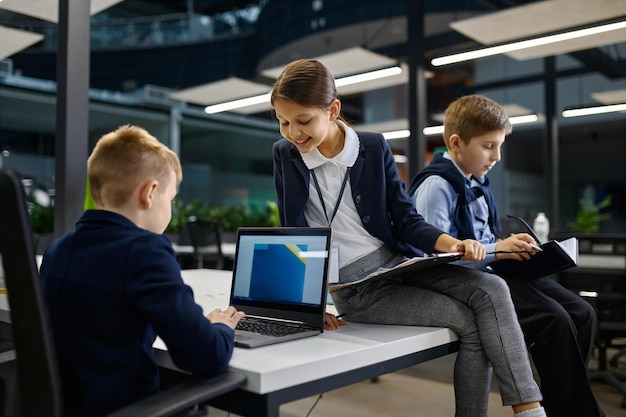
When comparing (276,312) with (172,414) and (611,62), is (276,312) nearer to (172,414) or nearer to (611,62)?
(172,414)

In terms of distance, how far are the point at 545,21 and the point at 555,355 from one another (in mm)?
2857

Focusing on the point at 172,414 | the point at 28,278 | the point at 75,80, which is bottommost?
the point at 172,414

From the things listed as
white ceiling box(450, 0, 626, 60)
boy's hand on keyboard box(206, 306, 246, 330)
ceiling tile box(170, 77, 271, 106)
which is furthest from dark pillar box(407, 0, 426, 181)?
boy's hand on keyboard box(206, 306, 246, 330)

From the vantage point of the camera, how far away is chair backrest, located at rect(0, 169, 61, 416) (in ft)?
2.90

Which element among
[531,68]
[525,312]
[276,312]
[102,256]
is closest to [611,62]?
[531,68]

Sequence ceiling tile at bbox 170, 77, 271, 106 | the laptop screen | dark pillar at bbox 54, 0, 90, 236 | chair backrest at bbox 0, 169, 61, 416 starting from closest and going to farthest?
1. chair backrest at bbox 0, 169, 61, 416
2. the laptop screen
3. dark pillar at bbox 54, 0, 90, 236
4. ceiling tile at bbox 170, 77, 271, 106

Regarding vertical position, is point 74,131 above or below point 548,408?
above

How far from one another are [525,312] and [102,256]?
4.21ft

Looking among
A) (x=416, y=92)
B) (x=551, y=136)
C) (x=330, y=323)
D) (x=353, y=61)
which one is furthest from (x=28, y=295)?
(x=551, y=136)

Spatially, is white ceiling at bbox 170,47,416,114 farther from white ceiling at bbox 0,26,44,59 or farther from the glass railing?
the glass railing

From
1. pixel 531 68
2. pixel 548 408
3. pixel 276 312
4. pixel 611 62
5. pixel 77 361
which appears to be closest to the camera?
pixel 77 361

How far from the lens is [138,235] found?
1106 mm

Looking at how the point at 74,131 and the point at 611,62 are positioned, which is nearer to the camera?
the point at 74,131

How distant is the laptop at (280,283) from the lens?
1371 millimetres
